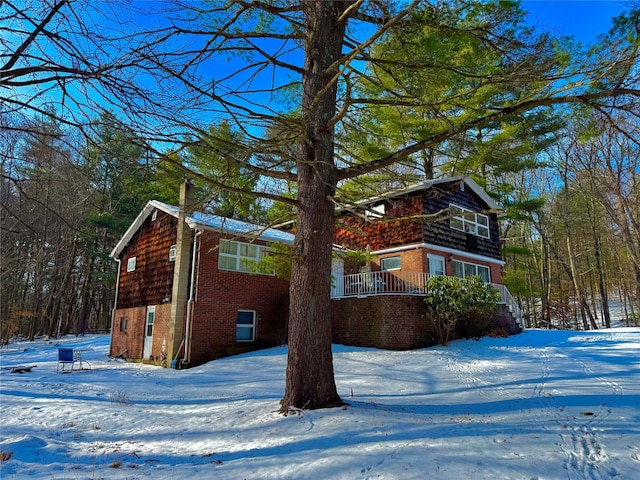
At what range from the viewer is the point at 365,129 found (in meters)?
8.76

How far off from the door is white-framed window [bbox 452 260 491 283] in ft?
41.2

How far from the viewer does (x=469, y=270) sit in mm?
18953

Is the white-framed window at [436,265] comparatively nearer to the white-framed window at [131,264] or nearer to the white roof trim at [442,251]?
the white roof trim at [442,251]

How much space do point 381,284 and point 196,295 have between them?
7.06 metres

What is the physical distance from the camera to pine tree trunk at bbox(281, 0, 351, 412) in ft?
19.1

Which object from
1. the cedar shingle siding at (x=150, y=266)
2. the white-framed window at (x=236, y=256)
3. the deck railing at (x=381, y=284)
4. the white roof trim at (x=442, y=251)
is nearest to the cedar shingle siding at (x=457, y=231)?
the white roof trim at (x=442, y=251)

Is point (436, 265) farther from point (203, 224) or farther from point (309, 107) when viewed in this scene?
point (309, 107)

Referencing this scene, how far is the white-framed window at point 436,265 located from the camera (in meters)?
16.8

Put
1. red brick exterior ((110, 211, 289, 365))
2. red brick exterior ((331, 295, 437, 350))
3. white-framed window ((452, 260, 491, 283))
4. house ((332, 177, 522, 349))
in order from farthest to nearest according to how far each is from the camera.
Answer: white-framed window ((452, 260, 491, 283)) → house ((332, 177, 522, 349)) → red brick exterior ((331, 295, 437, 350)) → red brick exterior ((110, 211, 289, 365))

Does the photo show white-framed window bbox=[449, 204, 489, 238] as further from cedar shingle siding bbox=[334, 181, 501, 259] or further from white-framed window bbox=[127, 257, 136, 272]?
white-framed window bbox=[127, 257, 136, 272]

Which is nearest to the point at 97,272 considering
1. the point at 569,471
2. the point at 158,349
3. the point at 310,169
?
the point at 158,349

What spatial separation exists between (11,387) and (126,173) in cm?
729

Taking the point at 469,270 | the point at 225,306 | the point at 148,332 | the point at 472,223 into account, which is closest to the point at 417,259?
the point at 469,270

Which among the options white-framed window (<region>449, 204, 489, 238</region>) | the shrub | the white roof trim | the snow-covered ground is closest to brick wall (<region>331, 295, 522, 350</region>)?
the shrub
